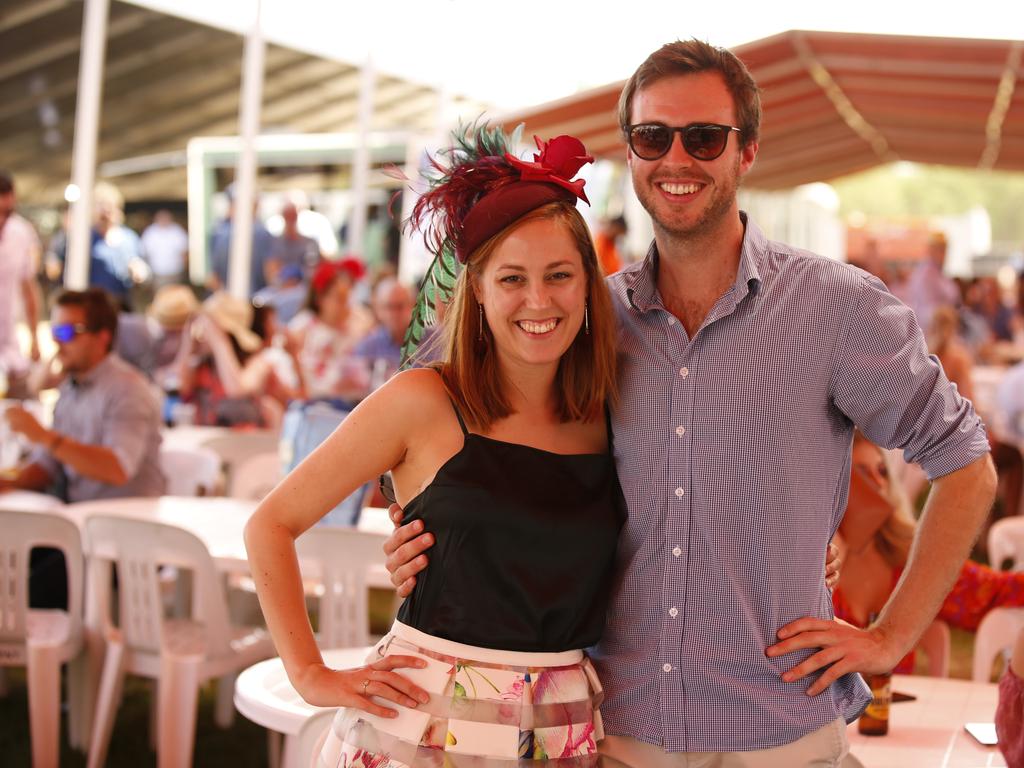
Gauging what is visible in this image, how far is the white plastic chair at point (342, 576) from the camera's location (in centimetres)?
374

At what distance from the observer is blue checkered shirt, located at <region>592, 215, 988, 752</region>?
193cm

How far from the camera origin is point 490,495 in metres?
1.95

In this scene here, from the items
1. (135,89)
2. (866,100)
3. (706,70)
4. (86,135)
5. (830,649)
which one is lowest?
(830,649)

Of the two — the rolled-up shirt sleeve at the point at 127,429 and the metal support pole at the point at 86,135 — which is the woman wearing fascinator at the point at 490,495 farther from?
the metal support pole at the point at 86,135

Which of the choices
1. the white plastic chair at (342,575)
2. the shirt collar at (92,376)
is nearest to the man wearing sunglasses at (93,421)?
the shirt collar at (92,376)

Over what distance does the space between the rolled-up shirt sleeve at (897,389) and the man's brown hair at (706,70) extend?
1.14ft

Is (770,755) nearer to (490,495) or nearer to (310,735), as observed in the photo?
(490,495)

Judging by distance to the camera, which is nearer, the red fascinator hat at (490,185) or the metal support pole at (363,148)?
the red fascinator hat at (490,185)

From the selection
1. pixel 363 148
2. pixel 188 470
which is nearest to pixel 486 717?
pixel 188 470

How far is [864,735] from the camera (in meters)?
2.65

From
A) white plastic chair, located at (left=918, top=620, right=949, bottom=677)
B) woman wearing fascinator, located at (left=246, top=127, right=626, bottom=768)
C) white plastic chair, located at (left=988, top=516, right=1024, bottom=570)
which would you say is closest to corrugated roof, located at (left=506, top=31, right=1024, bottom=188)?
white plastic chair, located at (left=988, top=516, right=1024, bottom=570)

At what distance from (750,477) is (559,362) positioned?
41cm

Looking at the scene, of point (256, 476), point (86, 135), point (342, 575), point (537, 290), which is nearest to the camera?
point (537, 290)

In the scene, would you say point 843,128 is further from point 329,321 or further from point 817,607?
point 817,607
